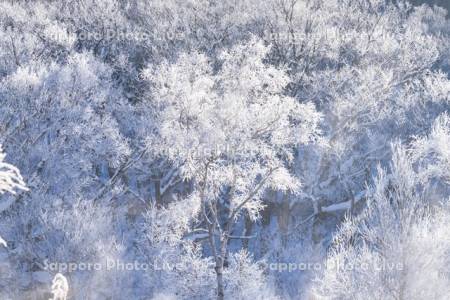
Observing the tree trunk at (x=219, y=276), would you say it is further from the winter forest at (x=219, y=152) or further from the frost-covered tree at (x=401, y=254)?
the frost-covered tree at (x=401, y=254)

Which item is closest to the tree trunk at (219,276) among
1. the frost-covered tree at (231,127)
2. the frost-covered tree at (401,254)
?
the frost-covered tree at (231,127)

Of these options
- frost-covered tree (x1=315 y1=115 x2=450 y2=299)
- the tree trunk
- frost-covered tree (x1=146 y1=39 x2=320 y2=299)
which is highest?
frost-covered tree (x1=146 y1=39 x2=320 y2=299)

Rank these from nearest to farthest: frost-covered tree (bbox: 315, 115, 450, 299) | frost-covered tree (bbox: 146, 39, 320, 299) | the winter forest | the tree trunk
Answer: frost-covered tree (bbox: 315, 115, 450, 299), the winter forest, frost-covered tree (bbox: 146, 39, 320, 299), the tree trunk

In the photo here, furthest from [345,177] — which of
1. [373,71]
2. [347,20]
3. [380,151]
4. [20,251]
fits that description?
[20,251]

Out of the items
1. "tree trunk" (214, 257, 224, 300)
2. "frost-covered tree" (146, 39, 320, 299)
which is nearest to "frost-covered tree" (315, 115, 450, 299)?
"frost-covered tree" (146, 39, 320, 299)

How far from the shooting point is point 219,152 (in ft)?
54.8

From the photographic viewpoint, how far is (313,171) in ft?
90.4

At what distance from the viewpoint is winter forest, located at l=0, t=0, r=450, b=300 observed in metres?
16.3

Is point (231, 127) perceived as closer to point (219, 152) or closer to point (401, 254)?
point (219, 152)

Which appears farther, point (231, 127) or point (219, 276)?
point (219, 276)

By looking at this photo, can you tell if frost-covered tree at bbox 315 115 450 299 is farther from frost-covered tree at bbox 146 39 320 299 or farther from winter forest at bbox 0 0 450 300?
frost-covered tree at bbox 146 39 320 299

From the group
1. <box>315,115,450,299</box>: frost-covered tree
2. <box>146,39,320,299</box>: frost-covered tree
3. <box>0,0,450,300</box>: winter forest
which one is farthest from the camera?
<box>146,39,320,299</box>: frost-covered tree

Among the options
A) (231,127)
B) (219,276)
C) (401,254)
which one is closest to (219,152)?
(231,127)

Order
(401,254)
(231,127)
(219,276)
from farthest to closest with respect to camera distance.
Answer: (219,276), (231,127), (401,254)
